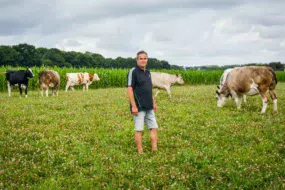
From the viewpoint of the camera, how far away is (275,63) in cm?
8525

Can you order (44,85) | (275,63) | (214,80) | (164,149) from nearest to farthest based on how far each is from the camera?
(164,149), (44,85), (214,80), (275,63)

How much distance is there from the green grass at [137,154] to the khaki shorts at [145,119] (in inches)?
28.5

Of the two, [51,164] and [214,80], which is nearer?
[51,164]

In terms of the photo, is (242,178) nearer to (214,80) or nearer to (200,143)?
(200,143)

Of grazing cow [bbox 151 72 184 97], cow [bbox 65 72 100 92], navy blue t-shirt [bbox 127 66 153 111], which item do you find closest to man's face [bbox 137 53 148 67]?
navy blue t-shirt [bbox 127 66 153 111]

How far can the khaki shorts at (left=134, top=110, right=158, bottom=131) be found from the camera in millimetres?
6789

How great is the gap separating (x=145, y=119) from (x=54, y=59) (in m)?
89.2

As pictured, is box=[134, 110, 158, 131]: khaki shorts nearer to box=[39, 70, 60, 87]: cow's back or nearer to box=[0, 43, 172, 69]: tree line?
box=[39, 70, 60, 87]: cow's back

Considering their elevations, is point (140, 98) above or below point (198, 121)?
above

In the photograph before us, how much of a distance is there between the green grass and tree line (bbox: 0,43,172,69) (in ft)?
242

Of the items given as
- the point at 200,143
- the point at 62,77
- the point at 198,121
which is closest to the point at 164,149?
the point at 200,143

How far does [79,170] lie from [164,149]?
2528mm

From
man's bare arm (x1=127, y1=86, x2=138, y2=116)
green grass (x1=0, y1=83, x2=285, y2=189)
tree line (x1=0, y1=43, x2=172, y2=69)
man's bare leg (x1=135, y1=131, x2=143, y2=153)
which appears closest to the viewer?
green grass (x1=0, y1=83, x2=285, y2=189)

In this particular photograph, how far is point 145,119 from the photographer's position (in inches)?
280
